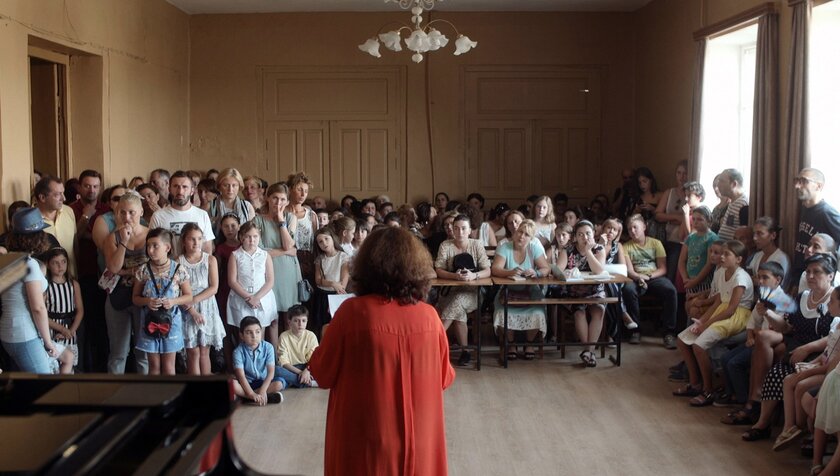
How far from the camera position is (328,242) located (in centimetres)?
681

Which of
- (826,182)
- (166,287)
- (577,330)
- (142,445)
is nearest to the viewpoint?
(142,445)

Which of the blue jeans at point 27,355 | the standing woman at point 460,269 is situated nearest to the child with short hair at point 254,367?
the blue jeans at point 27,355

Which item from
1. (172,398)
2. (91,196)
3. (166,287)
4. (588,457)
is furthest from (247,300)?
(172,398)

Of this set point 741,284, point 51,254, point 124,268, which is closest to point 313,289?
point 124,268

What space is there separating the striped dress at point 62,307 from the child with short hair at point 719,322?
4029 mm

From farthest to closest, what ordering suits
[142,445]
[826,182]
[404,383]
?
1. [826,182]
2. [404,383]
3. [142,445]

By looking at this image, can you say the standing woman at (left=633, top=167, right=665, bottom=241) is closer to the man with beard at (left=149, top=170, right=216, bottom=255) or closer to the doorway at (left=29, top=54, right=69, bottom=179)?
the man with beard at (left=149, top=170, right=216, bottom=255)


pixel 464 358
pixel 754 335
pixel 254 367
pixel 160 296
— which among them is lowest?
pixel 464 358

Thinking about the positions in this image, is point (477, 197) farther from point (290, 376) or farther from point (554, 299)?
point (290, 376)

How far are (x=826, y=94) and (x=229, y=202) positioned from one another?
4.52 metres

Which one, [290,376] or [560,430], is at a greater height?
[290,376]

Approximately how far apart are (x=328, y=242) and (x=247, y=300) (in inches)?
33.0

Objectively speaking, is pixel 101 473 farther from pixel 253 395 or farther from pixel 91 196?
pixel 91 196

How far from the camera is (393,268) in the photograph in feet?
10.2
